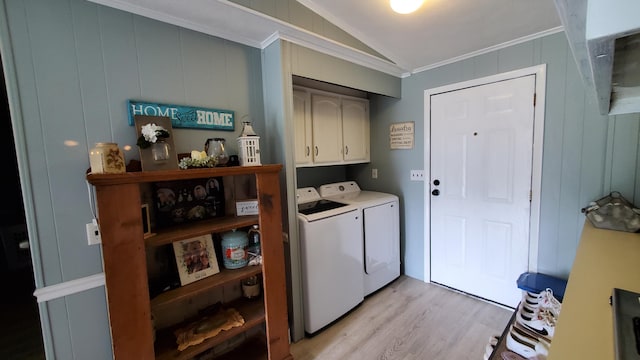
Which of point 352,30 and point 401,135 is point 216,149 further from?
point 401,135

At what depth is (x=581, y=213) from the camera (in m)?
1.93

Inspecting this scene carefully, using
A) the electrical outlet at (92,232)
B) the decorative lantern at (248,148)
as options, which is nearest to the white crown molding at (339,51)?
the decorative lantern at (248,148)

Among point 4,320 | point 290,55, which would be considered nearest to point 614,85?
point 290,55

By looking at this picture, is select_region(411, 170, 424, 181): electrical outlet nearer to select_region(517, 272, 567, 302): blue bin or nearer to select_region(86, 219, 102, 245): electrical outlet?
select_region(517, 272, 567, 302): blue bin

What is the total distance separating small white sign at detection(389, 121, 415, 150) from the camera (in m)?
2.74

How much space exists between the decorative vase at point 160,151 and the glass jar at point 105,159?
0.55 ft

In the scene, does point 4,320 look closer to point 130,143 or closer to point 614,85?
point 130,143

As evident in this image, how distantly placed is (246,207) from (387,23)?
165cm

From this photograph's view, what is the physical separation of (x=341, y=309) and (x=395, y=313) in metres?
0.49

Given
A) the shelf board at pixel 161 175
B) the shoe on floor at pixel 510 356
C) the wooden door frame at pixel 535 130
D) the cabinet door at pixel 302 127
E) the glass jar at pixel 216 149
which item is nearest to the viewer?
the shelf board at pixel 161 175

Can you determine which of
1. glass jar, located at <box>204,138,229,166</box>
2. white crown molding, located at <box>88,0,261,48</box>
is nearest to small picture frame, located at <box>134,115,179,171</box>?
glass jar, located at <box>204,138,229,166</box>

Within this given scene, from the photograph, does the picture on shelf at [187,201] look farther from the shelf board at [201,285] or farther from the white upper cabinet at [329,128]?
the white upper cabinet at [329,128]

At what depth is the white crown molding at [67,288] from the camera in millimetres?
1256

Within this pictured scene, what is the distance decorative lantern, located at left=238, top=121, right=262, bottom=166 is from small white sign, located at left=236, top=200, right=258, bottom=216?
27 cm
